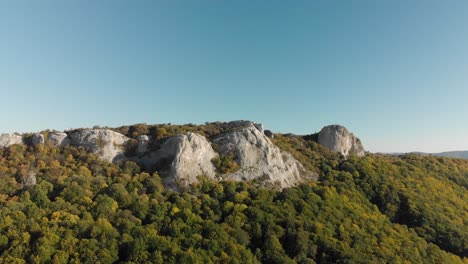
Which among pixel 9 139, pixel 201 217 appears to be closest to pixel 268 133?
pixel 201 217

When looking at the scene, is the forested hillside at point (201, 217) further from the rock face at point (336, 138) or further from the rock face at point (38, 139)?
the rock face at point (336, 138)

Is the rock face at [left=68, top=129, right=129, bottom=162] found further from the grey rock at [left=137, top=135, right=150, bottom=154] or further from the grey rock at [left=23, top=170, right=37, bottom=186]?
the grey rock at [left=23, top=170, right=37, bottom=186]

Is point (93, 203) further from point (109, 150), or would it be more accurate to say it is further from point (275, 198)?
point (275, 198)

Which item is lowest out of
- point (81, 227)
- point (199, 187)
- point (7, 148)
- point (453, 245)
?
point (453, 245)

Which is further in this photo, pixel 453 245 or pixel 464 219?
pixel 464 219

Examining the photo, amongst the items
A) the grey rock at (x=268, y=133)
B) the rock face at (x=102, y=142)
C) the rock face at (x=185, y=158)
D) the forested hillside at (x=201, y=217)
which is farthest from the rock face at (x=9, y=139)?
the grey rock at (x=268, y=133)

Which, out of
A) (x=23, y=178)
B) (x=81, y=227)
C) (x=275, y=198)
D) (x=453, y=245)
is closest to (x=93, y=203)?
(x=81, y=227)
